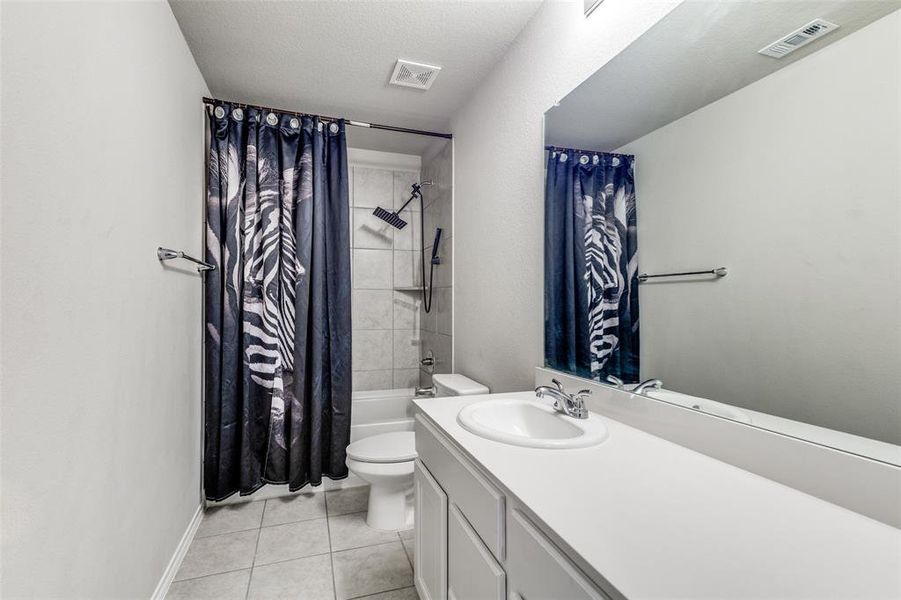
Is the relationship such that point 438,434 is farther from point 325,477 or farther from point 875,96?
point 325,477

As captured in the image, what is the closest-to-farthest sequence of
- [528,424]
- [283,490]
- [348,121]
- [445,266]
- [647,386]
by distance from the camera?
[647,386] → [528,424] → [283,490] → [348,121] → [445,266]

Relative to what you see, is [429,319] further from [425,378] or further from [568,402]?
[568,402]

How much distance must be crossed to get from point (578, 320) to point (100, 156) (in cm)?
154

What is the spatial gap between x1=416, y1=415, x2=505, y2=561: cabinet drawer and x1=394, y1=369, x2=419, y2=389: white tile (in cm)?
189

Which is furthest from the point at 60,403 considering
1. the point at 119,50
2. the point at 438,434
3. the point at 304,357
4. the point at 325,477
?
the point at 325,477

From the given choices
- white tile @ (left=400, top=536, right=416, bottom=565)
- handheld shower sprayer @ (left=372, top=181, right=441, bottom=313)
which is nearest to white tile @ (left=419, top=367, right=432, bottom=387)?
handheld shower sprayer @ (left=372, top=181, right=441, bottom=313)

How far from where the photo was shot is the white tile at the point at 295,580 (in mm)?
1582

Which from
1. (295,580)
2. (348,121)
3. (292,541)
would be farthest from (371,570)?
(348,121)

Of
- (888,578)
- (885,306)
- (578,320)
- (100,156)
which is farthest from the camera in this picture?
(578,320)

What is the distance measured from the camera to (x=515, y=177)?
6.07 feet

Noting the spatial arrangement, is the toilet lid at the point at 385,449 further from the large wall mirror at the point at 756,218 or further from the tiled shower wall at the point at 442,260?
the large wall mirror at the point at 756,218

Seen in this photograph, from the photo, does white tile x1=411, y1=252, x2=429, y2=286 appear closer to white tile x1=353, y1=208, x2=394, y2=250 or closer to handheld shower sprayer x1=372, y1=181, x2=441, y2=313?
handheld shower sprayer x1=372, y1=181, x2=441, y2=313

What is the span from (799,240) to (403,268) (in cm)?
271

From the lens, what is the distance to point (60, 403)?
91cm
